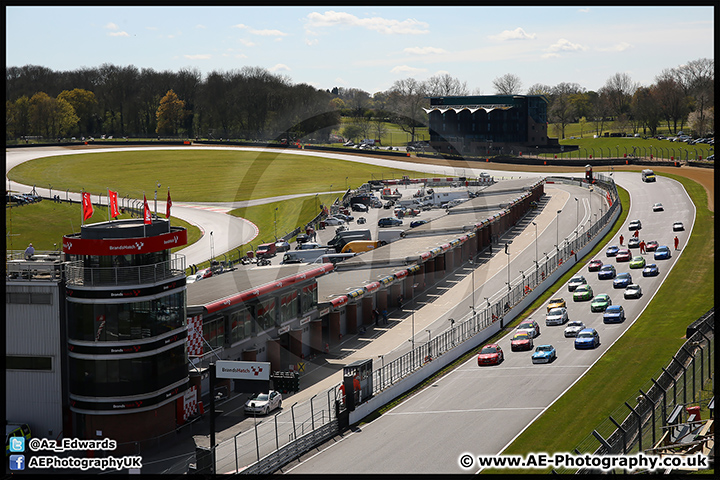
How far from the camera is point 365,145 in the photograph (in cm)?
18238

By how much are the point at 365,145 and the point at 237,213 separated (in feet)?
245

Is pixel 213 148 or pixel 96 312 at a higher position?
pixel 213 148

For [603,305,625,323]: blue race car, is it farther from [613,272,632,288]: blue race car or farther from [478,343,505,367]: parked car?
[478,343,505,367]: parked car

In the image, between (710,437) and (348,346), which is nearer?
(710,437)

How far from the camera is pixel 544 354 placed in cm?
4653

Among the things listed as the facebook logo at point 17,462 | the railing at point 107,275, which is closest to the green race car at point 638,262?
the railing at point 107,275

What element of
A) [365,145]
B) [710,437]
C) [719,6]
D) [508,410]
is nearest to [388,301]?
[508,410]

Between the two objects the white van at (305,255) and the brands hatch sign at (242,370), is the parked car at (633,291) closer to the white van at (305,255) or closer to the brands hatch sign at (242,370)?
the white van at (305,255)

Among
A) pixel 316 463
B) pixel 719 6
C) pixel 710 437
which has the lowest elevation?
pixel 316 463

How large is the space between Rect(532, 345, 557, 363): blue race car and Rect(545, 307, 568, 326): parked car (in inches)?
300

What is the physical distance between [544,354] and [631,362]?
5164 millimetres

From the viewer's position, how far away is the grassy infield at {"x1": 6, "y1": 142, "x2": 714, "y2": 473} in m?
38.3

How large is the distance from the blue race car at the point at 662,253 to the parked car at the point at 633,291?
11.4 meters

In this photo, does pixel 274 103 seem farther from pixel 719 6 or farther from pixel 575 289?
pixel 719 6
